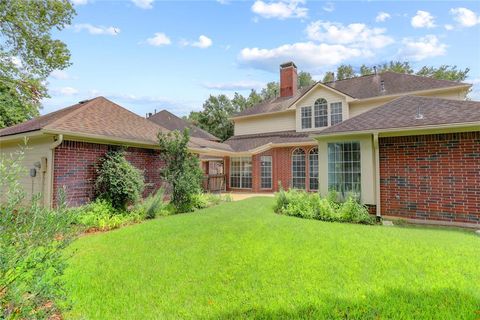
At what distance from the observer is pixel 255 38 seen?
12.9 metres

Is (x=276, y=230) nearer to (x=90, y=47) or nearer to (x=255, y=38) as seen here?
(x=255, y=38)

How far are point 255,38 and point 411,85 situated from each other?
34.9 ft

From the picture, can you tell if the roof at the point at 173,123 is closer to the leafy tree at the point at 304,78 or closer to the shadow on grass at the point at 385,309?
the leafy tree at the point at 304,78

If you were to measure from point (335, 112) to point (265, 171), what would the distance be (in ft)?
20.3

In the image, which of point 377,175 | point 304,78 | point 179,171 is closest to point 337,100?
point 377,175

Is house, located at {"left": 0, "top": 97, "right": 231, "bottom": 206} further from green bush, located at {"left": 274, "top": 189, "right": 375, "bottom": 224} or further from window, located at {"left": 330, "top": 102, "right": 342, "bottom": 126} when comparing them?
window, located at {"left": 330, "top": 102, "right": 342, "bottom": 126}

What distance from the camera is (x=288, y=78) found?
876 inches

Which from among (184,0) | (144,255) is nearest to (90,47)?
(184,0)

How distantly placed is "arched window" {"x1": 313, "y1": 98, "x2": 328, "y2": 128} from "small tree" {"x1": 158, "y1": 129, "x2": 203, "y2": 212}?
34.7ft

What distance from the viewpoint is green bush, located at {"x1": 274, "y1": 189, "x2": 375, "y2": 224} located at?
834cm

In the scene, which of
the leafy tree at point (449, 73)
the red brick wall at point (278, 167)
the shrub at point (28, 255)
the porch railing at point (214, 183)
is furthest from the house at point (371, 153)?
the leafy tree at point (449, 73)

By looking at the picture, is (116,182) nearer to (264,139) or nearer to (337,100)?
(264,139)

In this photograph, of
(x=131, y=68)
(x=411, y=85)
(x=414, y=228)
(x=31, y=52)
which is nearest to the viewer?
(x=414, y=228)

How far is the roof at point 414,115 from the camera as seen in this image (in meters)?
7.54
